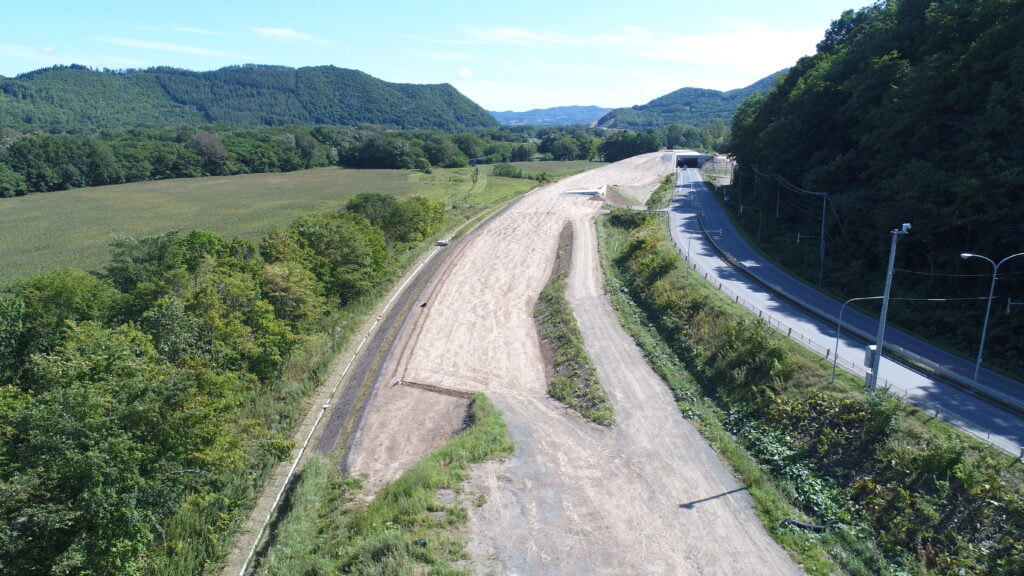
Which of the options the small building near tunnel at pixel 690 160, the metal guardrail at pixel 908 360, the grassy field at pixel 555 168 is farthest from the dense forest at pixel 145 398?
the small building near tunnel at pixel 690 160

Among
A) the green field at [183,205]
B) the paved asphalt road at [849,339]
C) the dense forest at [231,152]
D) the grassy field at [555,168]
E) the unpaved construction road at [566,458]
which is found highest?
the dense forest at [231,152]

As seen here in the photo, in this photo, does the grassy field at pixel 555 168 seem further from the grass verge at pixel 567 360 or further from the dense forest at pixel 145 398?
the dense forest at pixel 145 398

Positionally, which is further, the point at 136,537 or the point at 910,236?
the point at 910,236

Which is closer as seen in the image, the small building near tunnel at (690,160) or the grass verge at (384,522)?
the grass verge at (384,522)

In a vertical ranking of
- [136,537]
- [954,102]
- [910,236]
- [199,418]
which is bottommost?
[136,537]

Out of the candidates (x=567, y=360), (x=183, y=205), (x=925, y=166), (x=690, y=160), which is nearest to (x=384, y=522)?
(x=567, y=360)

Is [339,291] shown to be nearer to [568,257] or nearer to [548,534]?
[568,257]

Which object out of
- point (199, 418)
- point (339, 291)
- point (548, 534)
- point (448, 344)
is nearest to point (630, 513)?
point (548, 534)
